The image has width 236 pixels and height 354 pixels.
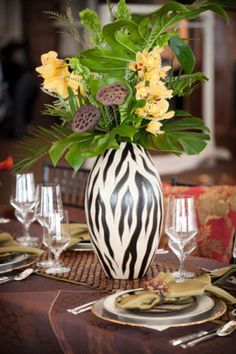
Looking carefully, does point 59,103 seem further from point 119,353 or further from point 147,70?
point 119,353

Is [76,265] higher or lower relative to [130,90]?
lower

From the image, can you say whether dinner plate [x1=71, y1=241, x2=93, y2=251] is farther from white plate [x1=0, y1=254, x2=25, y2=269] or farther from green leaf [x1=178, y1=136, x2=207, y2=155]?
green leaf [x1=178, y1=136, x2=207, y2=155]

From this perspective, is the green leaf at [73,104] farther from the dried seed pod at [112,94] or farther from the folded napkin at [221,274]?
the folded napkin at [221,274]

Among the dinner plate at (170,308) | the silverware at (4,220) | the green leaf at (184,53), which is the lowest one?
the dinner plate at (170,308)

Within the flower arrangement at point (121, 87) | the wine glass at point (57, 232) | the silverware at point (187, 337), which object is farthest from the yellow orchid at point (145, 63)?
the silverware at point (187, 337)

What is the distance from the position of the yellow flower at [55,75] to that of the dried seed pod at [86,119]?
0.42 feet

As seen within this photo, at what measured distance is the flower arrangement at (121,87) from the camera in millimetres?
1805

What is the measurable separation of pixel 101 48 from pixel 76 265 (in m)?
0.62

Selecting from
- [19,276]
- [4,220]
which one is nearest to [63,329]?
[19,276]

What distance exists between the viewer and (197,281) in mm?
1691

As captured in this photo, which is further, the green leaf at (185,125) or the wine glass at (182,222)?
the green leaf at (185,125)

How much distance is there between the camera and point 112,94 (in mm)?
1776

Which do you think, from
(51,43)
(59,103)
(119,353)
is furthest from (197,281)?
(51,43)

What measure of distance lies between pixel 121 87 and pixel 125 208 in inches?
12.2
